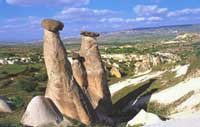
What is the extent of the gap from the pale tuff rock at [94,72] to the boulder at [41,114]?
11515 millimetres

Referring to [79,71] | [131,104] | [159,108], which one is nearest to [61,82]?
[79,71]

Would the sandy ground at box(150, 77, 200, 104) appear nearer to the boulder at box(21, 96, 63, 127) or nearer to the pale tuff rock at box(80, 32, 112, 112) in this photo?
the pale tuff rock at box(80, 32, 112, 112)

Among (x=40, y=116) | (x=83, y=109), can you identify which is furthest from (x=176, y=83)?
(x=40, y=116)

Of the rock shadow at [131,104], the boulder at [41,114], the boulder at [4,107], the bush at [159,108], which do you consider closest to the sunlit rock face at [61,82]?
the boulder at [41,114]

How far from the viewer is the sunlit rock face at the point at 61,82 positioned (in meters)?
30.2

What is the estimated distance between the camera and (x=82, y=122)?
97.0ft

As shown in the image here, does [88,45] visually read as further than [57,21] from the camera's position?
Yes

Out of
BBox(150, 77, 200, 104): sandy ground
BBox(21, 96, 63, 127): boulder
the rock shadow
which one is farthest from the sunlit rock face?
BBox(150, 77, 200, 104): sandy ground

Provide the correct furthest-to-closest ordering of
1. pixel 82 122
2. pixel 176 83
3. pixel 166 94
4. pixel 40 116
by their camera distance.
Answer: pixel 176 83, pixel 166 94, pixel 82 122, pixel 40 116

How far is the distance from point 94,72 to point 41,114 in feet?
44.2

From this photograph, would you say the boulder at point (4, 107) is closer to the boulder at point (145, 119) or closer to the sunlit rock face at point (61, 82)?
the sunlit rock face at point (61, 82)

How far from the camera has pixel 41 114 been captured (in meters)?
26.2

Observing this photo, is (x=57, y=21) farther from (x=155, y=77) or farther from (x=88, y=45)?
(x=155, y=77)

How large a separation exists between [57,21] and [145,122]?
29.0 feet
